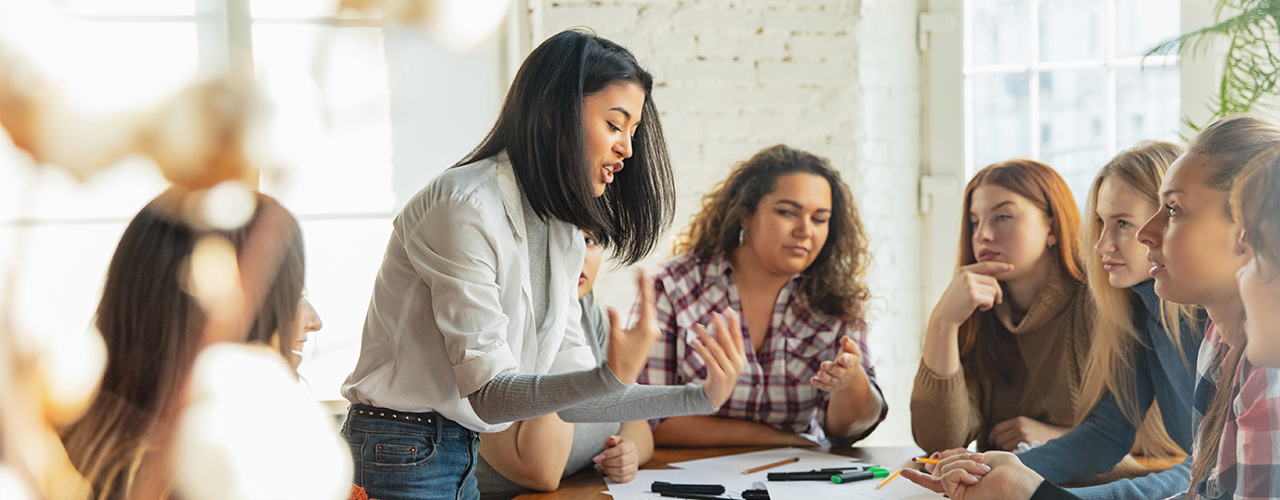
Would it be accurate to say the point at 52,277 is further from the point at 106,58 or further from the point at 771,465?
the point at 771,465

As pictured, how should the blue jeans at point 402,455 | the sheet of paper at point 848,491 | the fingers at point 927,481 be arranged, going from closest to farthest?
the blue jeans at point 402,455 < the fingers at point 927,481 < the sheet of paper at point 848,491

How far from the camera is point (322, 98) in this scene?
17cm

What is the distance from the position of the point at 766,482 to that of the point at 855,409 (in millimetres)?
346

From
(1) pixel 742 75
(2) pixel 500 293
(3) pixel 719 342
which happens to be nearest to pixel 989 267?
(3) pixel 719 342

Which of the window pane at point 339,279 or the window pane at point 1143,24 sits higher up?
the window pane at point 1143,24

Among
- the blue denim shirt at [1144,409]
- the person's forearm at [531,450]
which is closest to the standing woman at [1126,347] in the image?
the blue denim shirt at [1144,409]

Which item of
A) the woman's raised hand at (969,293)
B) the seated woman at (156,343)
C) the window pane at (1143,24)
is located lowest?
the woman's raised hand at (969,293)

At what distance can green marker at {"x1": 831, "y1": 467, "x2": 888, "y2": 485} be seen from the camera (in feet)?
4.02

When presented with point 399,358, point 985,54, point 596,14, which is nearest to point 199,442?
point 399,358

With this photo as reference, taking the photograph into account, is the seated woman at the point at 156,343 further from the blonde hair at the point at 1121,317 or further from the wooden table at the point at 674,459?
the blonde hair at the point at 1121,317

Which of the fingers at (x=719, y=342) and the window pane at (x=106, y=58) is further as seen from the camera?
the fingers at (x=719, y=342)

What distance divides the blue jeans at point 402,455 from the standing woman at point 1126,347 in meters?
0.76

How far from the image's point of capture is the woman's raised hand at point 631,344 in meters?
0.71

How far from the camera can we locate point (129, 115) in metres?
0.15
